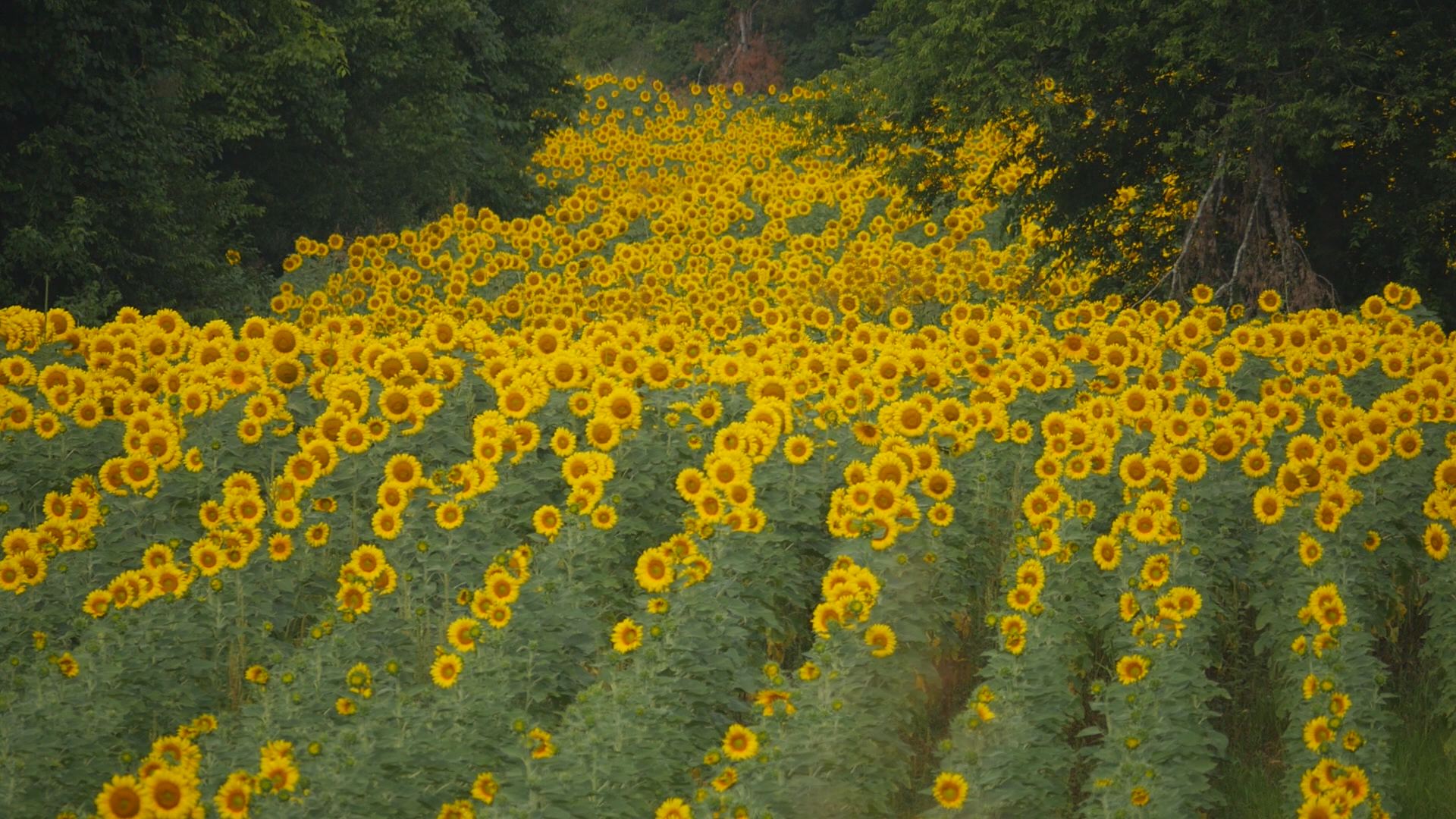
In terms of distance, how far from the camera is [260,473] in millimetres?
8047

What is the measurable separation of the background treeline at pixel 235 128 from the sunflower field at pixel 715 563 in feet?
11.4

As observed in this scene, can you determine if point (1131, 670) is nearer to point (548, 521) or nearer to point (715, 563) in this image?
point (715, 563)

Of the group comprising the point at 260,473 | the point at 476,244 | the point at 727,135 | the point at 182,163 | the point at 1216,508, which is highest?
the point at 727,135

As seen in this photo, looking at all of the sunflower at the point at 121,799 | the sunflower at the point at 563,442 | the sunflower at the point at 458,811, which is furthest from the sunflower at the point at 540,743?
the sunflower at the point at 563,442

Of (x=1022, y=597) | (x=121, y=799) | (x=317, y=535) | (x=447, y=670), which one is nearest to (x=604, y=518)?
(x=447, y=670)

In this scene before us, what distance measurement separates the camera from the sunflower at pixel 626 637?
5.77 m

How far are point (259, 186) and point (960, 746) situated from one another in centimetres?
1333

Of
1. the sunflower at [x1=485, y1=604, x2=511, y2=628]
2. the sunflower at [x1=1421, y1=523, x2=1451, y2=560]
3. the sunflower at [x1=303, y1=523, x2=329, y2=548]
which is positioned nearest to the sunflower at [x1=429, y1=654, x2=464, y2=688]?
the sunflower at [x1=485, y1=604, x2=511, y2=628]

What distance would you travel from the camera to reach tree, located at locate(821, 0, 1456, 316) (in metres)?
11.7

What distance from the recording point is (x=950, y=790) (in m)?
5.17

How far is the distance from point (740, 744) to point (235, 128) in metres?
11.1

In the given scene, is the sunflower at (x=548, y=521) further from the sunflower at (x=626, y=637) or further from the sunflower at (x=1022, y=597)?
the sunflower at (x=1022, y=597)

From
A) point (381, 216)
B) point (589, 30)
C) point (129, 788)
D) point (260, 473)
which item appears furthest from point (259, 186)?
point (589, 30)

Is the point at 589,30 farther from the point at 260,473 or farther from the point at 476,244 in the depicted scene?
the point at 260,473
